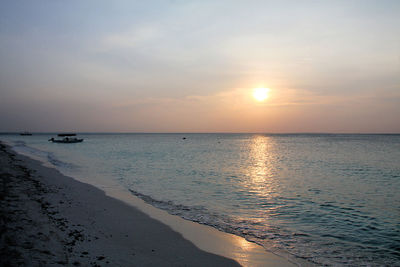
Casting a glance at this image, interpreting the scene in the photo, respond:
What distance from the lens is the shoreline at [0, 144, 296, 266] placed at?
279 inches

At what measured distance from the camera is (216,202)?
15203 mm

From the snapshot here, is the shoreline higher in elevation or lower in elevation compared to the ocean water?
higher

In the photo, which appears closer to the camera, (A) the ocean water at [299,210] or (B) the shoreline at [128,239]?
(B) the shoreline at [128,239]

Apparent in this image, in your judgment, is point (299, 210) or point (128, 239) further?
point (299, 210)

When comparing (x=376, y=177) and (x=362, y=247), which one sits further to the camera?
(x=376, y=177)

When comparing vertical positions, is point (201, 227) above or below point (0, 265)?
below

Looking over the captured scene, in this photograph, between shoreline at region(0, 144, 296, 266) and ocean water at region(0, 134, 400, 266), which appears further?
ocean water at region(0, 134, 400, 266)

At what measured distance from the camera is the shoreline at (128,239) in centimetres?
707

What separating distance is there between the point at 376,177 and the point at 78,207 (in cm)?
2643

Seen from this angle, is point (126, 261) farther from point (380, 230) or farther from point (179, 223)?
point (380, 230)

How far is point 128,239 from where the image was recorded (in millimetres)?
8727

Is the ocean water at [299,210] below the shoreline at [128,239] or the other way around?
below

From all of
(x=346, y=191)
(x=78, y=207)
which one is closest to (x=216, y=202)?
(x=78, y=207)

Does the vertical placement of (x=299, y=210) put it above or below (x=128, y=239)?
below
